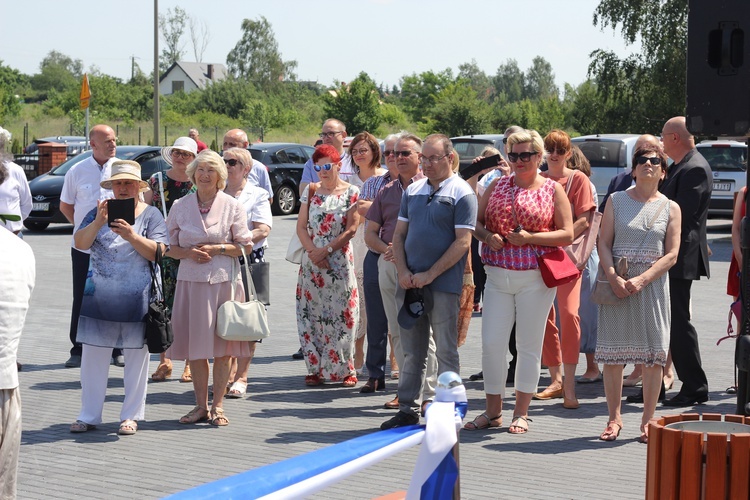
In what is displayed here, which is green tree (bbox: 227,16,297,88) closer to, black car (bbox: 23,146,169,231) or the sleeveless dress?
black car (bbox: 23,146,169,231)

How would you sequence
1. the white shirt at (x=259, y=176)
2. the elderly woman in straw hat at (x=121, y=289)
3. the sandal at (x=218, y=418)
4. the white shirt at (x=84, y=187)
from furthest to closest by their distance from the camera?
1. the white shirt at (x=259, y=176)
2. the white shirt at (x=84, y=187)
3. the sandal at (x=218, y=418)
4. the elderly woman in straw hat at (x=121, y=289)

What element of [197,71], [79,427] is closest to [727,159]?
[79,427]

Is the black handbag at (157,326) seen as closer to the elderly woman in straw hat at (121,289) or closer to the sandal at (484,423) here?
the elderly woman in straw hat at (121,289)

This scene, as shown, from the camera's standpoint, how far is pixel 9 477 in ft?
16.2

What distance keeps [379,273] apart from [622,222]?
1.98m

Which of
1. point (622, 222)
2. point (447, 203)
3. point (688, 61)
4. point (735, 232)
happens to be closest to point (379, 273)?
point (447, 203)

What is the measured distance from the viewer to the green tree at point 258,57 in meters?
121

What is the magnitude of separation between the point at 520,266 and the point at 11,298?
150 inches

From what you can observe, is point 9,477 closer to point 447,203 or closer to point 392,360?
point 447,203

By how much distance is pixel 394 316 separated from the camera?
27.6 feet

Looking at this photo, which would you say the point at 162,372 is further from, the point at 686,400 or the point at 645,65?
the point at 645,65

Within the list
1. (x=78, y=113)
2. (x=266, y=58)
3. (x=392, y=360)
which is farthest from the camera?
(x=266, y=58)

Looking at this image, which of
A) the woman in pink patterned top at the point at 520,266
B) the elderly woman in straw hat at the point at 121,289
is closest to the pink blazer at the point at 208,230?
the elderly woman in straw hat at the point at 121,289

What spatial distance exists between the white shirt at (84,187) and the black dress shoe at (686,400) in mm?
5032
